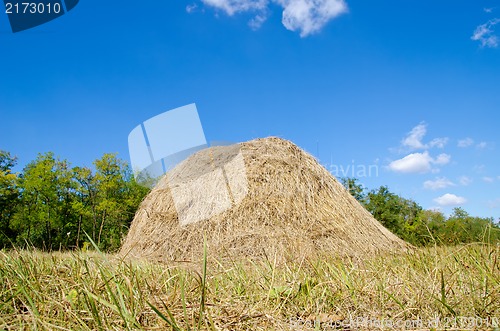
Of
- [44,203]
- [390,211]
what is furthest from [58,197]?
[390,211]

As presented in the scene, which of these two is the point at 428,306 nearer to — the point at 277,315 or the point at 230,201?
the point at 277,315

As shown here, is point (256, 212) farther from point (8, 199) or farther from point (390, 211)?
point (8, 199)

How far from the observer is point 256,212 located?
702 centimetres

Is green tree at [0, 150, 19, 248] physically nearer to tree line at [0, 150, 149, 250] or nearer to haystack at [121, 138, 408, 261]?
tree line at [0, 150, 149, 250]

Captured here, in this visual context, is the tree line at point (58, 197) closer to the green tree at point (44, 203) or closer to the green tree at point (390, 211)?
the green tree at point (44, 203)

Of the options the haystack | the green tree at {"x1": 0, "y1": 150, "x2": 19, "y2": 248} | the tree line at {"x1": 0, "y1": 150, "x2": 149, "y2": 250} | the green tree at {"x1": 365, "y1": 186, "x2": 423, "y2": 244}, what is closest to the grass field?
the haystack

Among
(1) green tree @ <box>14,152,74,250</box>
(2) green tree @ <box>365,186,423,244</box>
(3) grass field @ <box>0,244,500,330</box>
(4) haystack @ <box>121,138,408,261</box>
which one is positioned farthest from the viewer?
(1) green tree @ <box>14,152,74,250</box>

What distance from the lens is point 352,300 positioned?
209cm

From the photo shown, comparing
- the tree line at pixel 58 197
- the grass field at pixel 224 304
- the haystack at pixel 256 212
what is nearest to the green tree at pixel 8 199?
the tree line at pixel 58 197

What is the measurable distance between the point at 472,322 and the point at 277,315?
96cm

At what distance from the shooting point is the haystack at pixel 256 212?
666cm

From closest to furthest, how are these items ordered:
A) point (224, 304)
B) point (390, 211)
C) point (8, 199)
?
point (224, 304)
point (390, 211)
point (8, 199)

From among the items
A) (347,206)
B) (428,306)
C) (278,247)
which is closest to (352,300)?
(428,306)

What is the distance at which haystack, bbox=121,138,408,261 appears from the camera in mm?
6664
